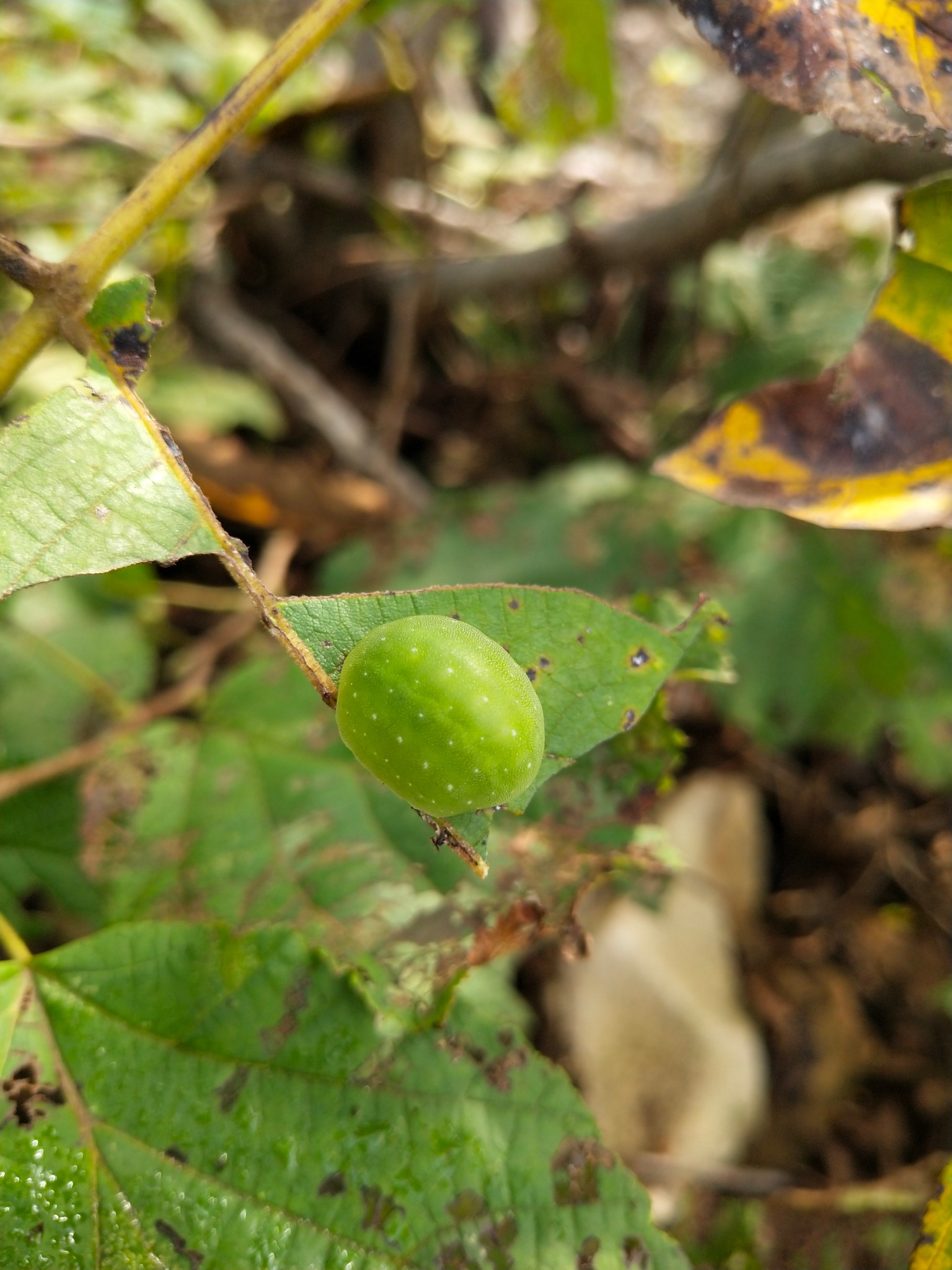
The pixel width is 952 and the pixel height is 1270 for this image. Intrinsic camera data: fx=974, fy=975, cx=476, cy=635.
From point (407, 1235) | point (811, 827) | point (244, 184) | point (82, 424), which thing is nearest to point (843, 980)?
point (811, 827)

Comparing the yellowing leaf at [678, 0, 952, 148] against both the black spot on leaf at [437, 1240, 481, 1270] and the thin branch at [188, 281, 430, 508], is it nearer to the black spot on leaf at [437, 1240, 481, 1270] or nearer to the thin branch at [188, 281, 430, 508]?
the black spot on leaf at [437, 1240, 481, 1270]

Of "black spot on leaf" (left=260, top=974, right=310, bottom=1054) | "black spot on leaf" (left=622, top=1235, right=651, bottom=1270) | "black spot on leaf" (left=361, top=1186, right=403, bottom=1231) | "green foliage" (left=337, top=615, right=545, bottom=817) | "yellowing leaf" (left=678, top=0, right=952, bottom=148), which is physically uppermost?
"yellowing leaf" (left=678, top=0, right=952, bottom=148)

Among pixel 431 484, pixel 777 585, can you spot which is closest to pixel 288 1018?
pixel 777 585

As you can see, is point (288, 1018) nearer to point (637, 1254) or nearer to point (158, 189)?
point (637, 1254)

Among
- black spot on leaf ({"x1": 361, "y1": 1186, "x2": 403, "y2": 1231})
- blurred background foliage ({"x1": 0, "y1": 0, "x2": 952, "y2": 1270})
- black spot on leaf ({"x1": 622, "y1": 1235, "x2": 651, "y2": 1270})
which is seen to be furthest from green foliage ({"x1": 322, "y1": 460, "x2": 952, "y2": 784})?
black spot on leaf ({"x1": 361, "y1": 1186, "x2": 403, "y2": 1231})

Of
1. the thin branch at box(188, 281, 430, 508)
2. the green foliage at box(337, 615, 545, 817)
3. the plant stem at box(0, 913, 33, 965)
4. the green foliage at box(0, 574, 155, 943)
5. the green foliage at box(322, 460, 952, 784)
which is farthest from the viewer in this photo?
the thin branch at box(188, 281, 430, 508)

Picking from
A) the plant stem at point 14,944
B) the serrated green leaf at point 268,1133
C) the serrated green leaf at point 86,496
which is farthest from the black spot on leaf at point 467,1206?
the serrated green leaf at point 86,496

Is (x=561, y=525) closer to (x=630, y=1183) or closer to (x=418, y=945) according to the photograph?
(x=418, y=945)
